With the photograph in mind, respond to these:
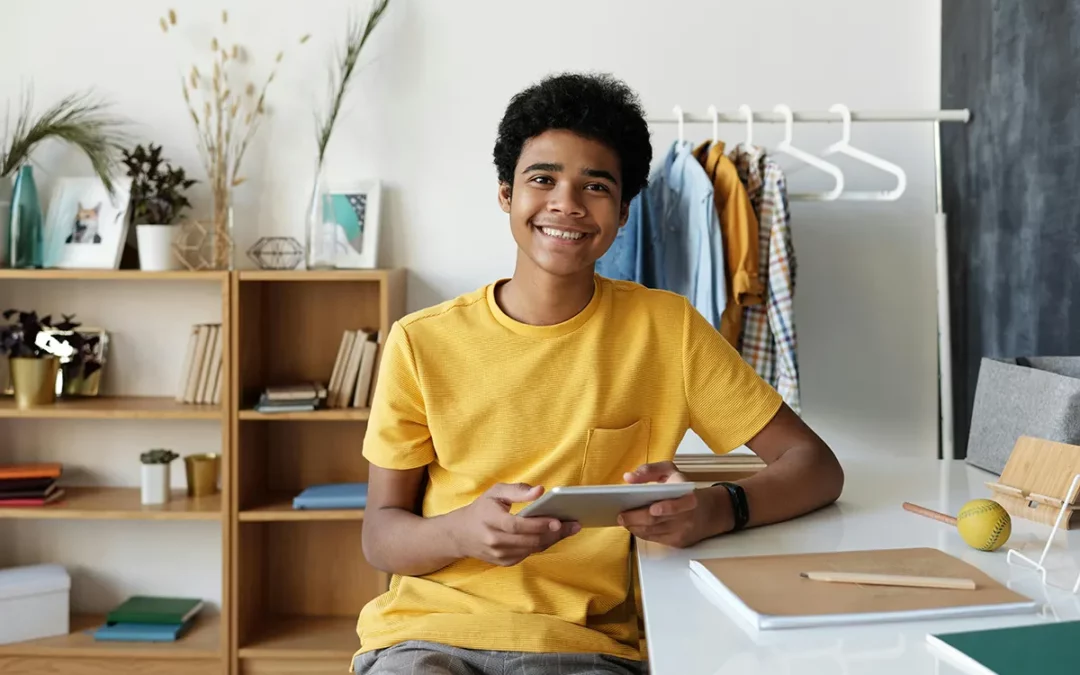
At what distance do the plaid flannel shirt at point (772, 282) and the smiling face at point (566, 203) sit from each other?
1.11 meters

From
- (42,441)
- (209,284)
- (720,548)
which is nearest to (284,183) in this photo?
(209,284)

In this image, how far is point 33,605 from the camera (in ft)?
9.81

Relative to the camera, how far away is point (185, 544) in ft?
10.5

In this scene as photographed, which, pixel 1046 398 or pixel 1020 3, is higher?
pixel 1020 3

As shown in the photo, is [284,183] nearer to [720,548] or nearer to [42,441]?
[42,441]

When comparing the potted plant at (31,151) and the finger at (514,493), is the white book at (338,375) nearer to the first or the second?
the potted plant at (31,151)

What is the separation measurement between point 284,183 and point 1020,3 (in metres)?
2.01

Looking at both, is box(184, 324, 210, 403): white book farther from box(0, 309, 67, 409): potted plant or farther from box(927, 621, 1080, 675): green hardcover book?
box(927, 621, 1080, 675): green hardcover book

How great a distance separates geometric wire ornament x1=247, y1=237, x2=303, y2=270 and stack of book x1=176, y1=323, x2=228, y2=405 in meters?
0.24

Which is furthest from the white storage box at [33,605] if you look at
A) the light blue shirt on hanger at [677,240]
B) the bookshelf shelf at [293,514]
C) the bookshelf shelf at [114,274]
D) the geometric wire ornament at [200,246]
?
the light blue shirt on hanger at [677,240]

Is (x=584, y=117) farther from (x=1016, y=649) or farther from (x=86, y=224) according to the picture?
(x=86, y=224)

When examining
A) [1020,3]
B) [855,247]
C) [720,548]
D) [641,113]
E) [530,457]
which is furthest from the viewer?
[855,247]

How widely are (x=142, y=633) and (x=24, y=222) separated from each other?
1.19 m

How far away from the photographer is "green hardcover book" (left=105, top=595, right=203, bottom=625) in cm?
300
